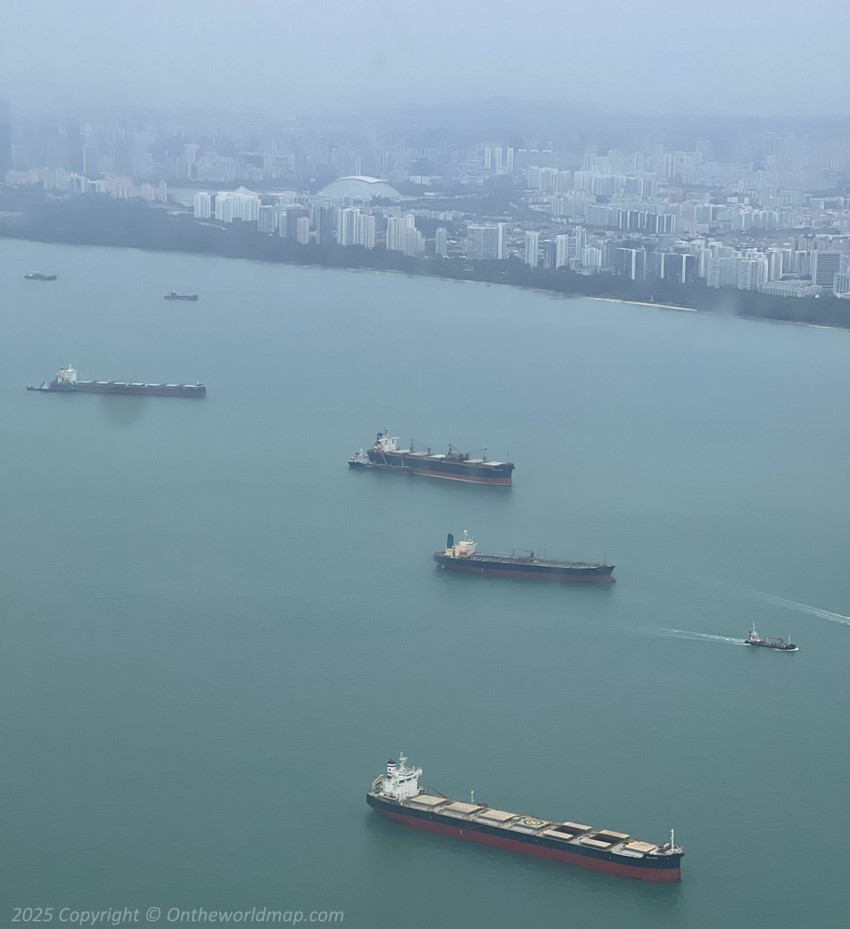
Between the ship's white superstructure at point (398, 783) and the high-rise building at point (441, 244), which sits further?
the high-rise building at point (441, 244)

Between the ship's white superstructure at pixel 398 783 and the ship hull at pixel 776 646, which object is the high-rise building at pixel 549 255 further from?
the ship's white superstructure at pixel 398 783

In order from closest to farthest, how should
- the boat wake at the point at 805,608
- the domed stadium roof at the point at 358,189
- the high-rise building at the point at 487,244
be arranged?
the boat wake at the point at 805,608 → the high-rise building at the point at 487,244 → the domed stadium roof at the point at 358,189

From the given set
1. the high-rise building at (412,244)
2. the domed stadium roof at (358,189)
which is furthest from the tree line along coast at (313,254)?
the domed stadium roof at (358,189)

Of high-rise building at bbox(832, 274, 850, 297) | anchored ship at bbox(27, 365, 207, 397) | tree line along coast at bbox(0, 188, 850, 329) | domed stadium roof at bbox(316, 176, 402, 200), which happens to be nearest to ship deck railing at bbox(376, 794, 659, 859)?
anchored ship at bbox(27, 365, 207, 397)

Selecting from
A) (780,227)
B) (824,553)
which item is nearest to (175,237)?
(780,227)

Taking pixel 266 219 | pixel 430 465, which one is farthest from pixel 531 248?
pixel 430 465

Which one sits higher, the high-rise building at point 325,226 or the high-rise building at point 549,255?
the high-rise building at point 325,226

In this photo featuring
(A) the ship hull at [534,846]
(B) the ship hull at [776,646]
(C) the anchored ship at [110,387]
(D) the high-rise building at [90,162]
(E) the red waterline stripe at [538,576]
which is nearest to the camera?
(A) the ship hull at [534,846]

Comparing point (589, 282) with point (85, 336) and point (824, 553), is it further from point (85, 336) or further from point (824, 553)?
point (824, 553)

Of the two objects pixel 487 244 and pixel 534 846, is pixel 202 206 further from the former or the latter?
pixel 534 846
